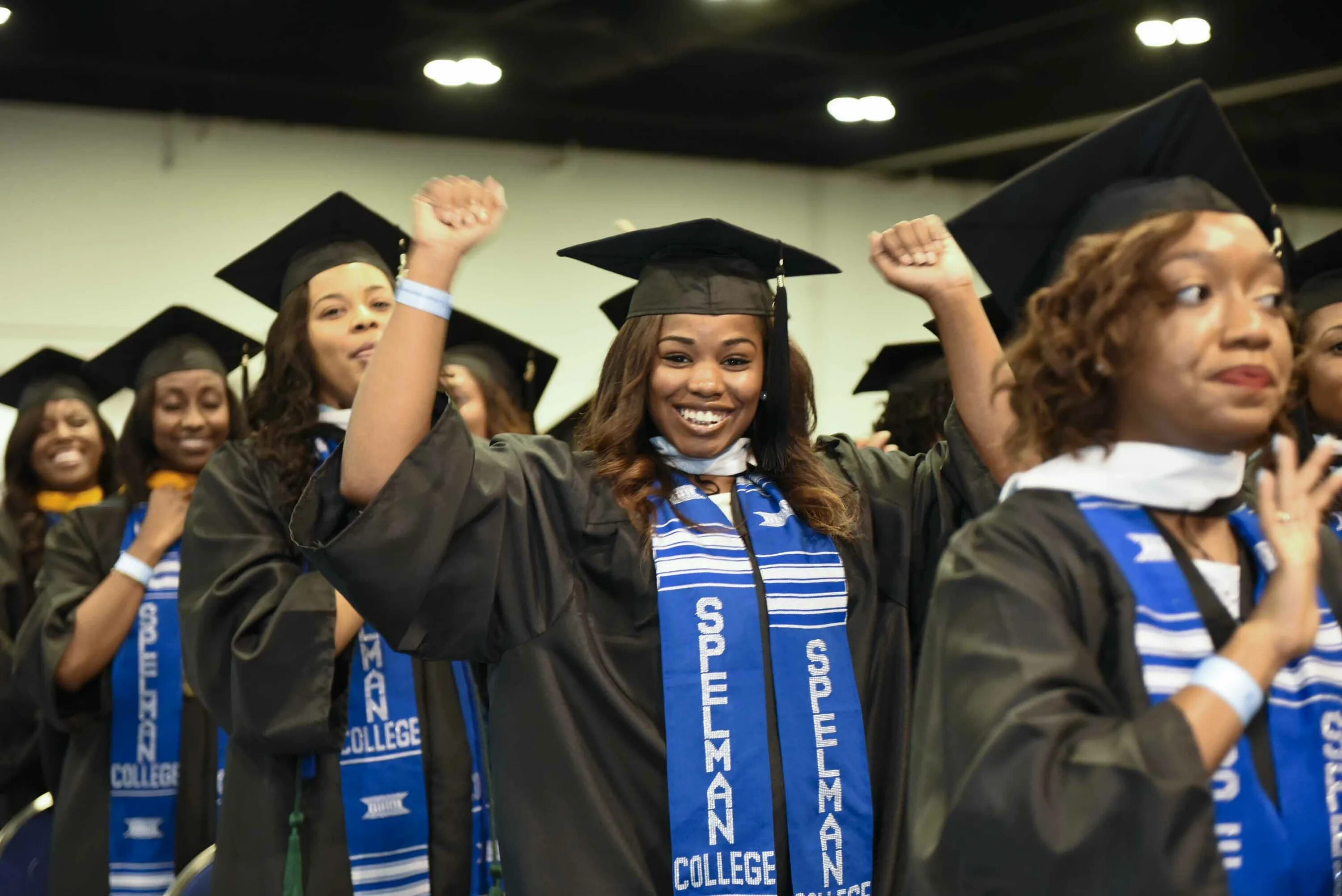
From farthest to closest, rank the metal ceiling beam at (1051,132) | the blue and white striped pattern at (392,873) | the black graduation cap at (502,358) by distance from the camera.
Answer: the metal ceiling beam at (1051,132) < the black graduation cap at (502,358) < the blue and white striped pattern at (392,873)

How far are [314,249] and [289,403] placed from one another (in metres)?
0.41

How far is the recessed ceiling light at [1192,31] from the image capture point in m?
5.58

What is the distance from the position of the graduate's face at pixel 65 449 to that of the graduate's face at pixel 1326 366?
149 inches

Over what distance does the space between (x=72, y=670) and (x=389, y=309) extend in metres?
1.47

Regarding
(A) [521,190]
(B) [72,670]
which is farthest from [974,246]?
(A) [521,190]

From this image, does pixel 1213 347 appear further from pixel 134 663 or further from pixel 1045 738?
pixel 134 663

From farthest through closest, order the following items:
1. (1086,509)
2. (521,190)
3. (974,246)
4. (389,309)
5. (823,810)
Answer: (521,190) → (389,309) → (823,810) → (974,246) → (1086,509)

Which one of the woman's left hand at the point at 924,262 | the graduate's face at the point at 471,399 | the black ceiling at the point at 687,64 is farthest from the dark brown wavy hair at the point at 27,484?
the woman's left hand at the point at 924,262

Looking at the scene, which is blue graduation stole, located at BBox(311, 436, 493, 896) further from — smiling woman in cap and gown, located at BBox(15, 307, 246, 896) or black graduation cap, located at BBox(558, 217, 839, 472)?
smiling woman in cap and gown, located at BBox(15, 307, 246, 896)

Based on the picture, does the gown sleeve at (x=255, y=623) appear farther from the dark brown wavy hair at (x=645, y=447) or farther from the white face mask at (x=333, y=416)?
the dark brown wavy hair at (x=645, y=447)

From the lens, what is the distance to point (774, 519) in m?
2.60

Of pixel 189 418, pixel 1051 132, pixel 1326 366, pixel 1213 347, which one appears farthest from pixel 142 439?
pixel 1051 132

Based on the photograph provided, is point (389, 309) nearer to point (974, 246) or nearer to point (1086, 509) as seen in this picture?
point (974, 246)

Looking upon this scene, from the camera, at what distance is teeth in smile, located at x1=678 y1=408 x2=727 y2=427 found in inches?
103
